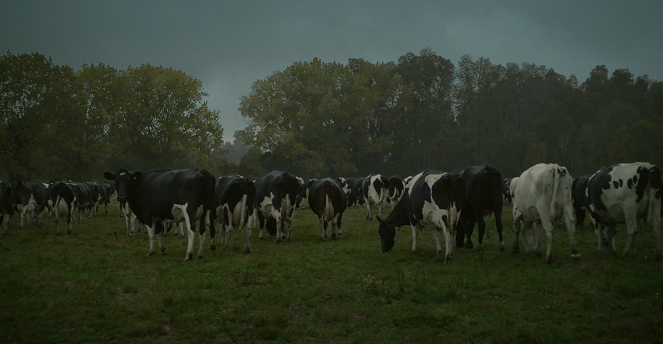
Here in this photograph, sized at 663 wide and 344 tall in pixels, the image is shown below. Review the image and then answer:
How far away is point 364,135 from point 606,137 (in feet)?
127

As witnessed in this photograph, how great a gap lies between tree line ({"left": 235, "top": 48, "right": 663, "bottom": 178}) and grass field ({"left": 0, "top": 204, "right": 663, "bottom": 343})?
48.8 m

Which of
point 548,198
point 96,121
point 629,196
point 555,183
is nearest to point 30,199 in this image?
point 548,198

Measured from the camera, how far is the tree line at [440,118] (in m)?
60.7

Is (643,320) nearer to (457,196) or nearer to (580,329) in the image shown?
(580,329)

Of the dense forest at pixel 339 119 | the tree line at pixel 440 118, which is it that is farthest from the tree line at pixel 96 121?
the tree line at pixel 440 118

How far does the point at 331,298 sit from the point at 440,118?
69.1 m

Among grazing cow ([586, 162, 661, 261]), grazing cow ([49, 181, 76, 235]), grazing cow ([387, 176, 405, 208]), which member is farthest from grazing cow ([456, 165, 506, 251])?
grazing cow ([49, 181, 76, 235])

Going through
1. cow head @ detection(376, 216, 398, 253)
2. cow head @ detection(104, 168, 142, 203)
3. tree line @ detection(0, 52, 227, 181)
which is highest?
tree line @ detection(0, 52, 227, 181)

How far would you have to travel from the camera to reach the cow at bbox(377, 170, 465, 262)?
10258 millimetres

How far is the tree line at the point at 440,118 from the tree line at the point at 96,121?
11.2m

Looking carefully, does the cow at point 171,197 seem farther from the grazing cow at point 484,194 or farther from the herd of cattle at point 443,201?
the grazing cow at point 484,194

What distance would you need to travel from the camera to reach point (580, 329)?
18.2ft

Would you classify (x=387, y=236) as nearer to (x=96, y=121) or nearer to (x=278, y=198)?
(x=278, y=198)

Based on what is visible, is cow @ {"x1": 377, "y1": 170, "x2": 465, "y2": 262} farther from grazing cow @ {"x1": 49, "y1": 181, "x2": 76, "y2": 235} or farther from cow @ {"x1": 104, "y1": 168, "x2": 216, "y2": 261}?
grazing cow @ {"x1": 49, "y1": 181, "x2": 76, "y2": 235}
